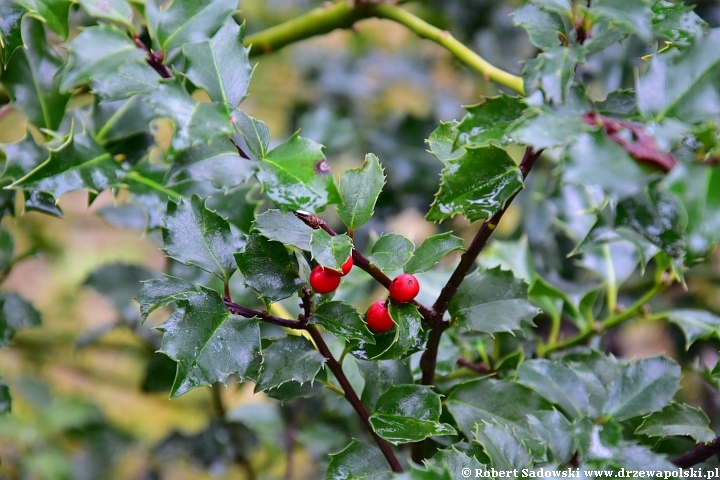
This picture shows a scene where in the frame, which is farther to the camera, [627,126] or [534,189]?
[534,189]

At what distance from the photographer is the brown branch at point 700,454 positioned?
0.58 meters

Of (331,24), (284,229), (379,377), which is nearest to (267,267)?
(284,229)

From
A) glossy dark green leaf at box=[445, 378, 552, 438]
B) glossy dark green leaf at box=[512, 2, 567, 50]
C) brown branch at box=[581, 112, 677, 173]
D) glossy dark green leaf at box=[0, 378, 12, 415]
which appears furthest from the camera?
glossy dark green leaf at box=[0, 378, 12, 415]

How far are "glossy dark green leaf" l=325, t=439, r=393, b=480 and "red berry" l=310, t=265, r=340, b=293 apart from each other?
0.50 feet

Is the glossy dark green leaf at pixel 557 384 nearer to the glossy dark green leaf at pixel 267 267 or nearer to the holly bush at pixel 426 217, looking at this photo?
the holly bush at pixel 426 217

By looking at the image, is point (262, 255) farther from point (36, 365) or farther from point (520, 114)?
point (36, 365)

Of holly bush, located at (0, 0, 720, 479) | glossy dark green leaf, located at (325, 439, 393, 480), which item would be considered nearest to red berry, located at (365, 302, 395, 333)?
holly bush, located at (0, 0, 720, 479)

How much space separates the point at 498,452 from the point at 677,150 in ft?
0.92

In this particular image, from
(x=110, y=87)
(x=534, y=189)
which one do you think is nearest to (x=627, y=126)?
(x=110, y=87)

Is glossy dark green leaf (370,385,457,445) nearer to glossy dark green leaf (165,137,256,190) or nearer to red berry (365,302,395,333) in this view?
red berry (365,302,395,333)

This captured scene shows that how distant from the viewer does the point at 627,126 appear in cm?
42

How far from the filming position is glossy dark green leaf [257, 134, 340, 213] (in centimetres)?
45

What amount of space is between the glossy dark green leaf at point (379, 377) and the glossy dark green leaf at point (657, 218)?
268mm

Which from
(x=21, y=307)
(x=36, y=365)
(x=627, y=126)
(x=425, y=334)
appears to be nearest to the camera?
(x=627, y=126)
